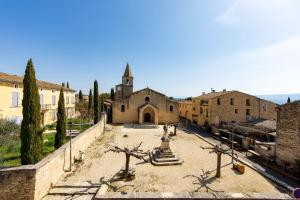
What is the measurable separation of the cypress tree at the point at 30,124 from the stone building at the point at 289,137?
19608 millimetres

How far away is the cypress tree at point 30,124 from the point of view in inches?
540

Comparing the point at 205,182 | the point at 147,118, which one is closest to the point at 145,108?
the point at 147,118

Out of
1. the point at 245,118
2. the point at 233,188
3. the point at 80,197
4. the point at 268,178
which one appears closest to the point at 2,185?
the point at 80,197

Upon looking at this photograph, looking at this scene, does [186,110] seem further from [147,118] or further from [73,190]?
[73,190]

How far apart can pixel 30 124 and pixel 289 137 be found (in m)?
20.4

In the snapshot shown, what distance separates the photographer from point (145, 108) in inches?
1420

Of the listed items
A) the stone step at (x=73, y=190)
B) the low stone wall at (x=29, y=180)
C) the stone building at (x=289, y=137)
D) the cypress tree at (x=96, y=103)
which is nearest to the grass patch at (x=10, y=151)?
the low stone wall at (x=29, y=180)

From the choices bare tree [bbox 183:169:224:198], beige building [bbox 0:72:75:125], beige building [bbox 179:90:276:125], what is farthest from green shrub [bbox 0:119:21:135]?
beige building [bbox 179:90:276:125]

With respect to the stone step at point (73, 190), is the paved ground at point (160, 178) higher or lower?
higher

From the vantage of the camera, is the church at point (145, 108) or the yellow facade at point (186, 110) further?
the yellow facade at point (186, 110)

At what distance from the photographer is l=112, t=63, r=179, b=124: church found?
3606cm

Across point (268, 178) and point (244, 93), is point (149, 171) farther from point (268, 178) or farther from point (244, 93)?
point (244, 93)

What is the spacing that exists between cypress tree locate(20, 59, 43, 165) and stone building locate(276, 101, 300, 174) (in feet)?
64.3

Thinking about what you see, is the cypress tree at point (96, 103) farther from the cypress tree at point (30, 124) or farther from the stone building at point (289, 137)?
the stone building at point (289, 137)
